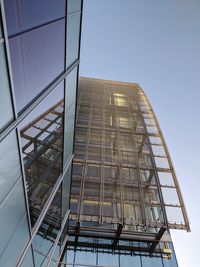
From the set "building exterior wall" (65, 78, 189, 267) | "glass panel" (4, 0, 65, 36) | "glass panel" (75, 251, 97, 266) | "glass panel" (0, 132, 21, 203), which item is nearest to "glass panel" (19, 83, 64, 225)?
"glass panel" (0, 132, 21, 203)

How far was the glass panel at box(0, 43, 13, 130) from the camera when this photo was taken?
390cm

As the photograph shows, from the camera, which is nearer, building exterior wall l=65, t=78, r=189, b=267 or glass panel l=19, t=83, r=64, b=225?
glass panel l=19, t=83, r=64, b=225

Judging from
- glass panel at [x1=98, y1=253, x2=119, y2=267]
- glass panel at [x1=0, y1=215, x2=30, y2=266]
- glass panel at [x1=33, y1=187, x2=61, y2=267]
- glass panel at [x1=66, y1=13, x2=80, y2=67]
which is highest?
glass panel at [x1=66, y1=13, x2=80, y2=67]

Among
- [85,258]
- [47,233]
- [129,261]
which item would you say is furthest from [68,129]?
[129,261]

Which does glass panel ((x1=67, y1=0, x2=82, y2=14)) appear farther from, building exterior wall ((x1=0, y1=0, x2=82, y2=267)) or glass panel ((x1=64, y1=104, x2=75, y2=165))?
glass panel ((x1=64, y1=104, x2=75, y2=165))

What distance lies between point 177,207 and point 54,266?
8586 millimetres

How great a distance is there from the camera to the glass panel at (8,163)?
454 centimetres

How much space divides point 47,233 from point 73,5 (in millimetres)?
8249

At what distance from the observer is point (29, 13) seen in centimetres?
459

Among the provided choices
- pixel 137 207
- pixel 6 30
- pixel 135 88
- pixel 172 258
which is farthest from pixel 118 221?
pixel 135 88

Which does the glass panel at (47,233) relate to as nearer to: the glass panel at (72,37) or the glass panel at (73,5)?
the glass panel at (72,37)

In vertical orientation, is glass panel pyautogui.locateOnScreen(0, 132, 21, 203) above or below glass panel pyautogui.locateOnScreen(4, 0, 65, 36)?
below

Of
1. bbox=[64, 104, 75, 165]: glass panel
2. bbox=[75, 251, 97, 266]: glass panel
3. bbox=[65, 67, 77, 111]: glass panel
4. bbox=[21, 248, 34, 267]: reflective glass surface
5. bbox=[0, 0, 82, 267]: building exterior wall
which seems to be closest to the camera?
bbox=[0, 0, 82, 267]: building exterior wall

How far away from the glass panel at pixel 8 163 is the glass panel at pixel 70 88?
3.50 meters
